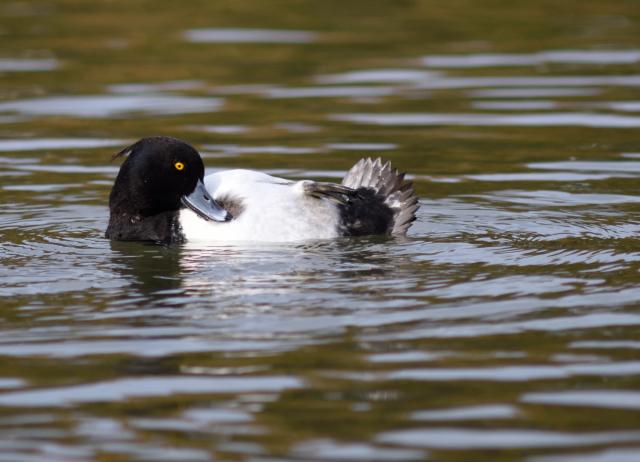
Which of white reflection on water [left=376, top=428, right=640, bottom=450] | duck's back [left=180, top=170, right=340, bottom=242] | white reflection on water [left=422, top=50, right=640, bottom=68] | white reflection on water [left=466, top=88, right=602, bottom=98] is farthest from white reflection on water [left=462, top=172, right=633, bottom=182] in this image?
white reflection on water [left=376, top=428, right=640, bottom=450]

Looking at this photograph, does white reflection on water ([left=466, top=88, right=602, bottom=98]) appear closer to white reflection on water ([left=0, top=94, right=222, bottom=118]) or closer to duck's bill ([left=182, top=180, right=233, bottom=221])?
white reflection on water ([left=0, top=94, right=222, bottom=118])

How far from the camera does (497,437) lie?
5285 mm

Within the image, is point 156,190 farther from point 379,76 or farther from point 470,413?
point 379,76

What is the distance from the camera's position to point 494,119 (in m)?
13.3

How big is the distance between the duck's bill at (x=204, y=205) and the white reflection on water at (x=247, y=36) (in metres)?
7.70

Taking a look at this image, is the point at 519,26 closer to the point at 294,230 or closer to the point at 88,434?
the point at 294,230

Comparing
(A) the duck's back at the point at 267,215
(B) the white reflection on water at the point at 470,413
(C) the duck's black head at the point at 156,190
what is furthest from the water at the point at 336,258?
(C) the duck's black head at the point at 156,190

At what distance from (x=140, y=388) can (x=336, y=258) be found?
2625 mm

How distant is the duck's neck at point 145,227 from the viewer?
904 centimetres

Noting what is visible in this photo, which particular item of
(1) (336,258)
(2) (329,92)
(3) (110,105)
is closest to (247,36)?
(2) (329,92)

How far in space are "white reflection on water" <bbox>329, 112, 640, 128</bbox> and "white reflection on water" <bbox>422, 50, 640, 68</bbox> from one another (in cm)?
212

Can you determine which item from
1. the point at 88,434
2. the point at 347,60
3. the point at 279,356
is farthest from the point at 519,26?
the point at 88,434

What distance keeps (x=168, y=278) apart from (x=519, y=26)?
387 inches

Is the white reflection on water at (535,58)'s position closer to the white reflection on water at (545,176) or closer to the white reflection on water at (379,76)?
the white reflection on water at (379,76)
